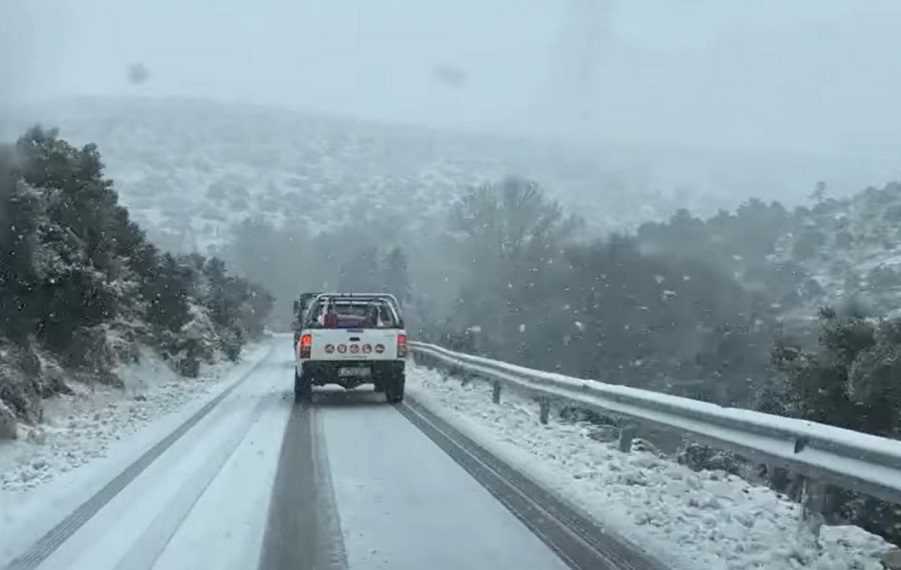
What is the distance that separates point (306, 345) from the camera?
60.4 ft

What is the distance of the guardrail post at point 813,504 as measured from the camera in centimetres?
695

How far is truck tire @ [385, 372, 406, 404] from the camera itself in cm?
1859

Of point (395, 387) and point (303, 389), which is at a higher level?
point (395, 387)

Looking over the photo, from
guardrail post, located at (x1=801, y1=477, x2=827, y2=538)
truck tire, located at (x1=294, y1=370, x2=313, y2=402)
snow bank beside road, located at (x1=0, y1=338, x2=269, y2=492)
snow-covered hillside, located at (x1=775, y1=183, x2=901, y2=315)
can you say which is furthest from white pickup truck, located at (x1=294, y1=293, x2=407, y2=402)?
guardrail post, located at (x1=801, y1=477, x2=827, y2=538)

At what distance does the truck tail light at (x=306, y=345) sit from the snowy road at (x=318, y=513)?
16.0 feet

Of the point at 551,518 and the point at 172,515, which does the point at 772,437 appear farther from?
the point at 172,515

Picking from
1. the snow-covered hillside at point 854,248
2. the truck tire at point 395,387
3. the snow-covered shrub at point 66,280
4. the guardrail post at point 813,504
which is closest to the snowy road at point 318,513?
the guardrail post at point 813,504

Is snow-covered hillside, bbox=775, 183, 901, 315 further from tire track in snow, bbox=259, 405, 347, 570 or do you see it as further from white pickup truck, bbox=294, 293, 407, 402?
tire track in snow, bbox=259, 405, 347, 570

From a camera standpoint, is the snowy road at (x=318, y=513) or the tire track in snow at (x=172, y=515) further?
the snowy road at (x=318, y=513)

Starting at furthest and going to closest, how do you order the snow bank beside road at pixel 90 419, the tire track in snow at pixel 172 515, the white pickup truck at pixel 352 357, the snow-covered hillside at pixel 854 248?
the snow-covered hillside at pixel 854 248 → the white pickup truck at pixel 352 357 → the snow bank beside road at pixel 90 419 → the tire track in snow at pixel 172 515

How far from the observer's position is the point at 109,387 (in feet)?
62.5

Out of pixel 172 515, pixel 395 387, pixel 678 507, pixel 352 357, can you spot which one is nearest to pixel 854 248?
pixel 395 387

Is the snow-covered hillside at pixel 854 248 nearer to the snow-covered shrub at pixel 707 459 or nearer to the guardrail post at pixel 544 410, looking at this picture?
the guardrail post at pixel 544 410

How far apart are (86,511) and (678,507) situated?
4.77 meters
